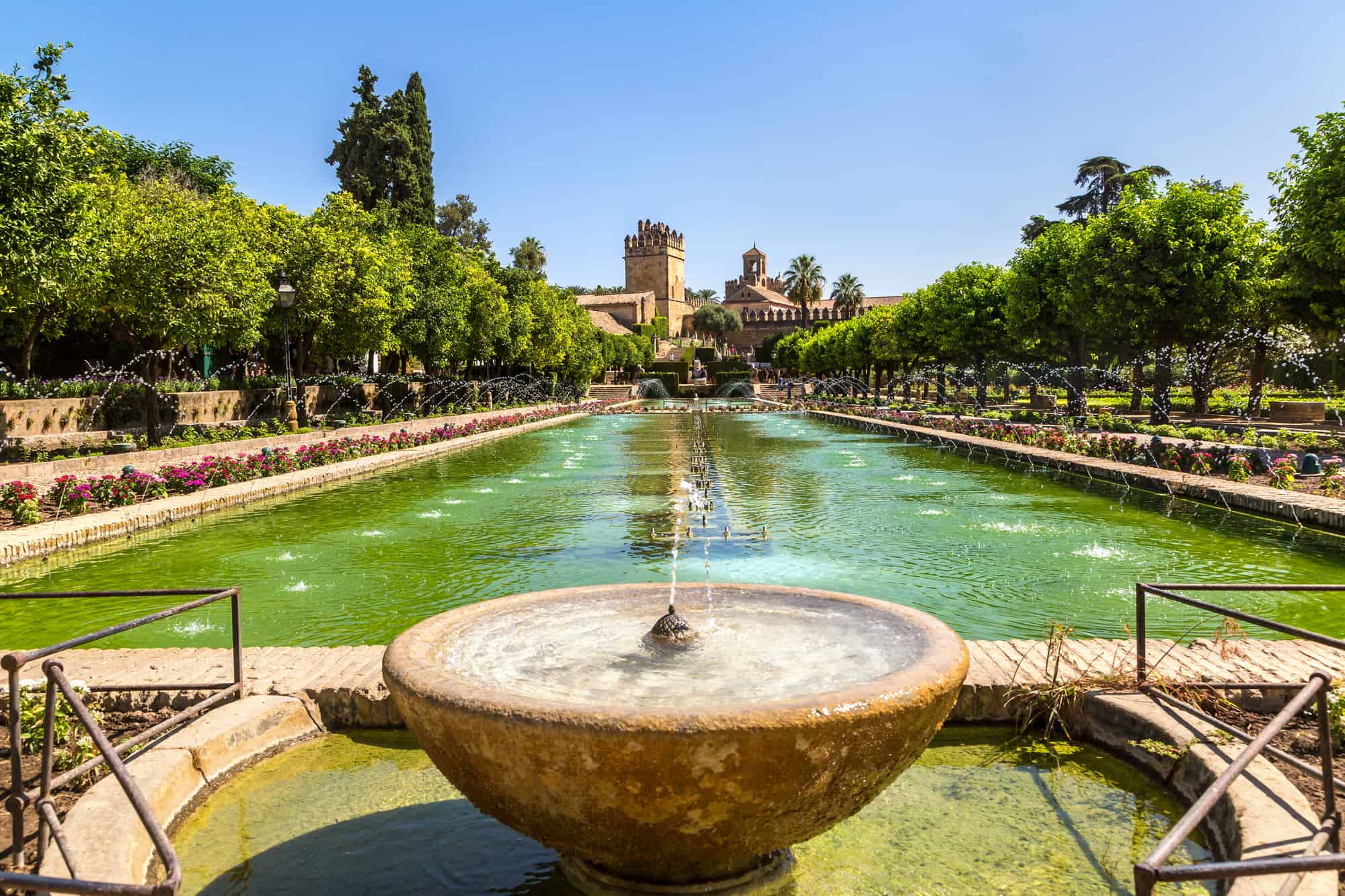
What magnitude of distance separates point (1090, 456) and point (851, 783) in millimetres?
15452

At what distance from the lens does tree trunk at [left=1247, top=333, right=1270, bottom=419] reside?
28.8 meters

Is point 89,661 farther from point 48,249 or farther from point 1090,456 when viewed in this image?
point 1090,456

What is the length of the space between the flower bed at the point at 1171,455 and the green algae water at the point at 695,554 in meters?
1.22

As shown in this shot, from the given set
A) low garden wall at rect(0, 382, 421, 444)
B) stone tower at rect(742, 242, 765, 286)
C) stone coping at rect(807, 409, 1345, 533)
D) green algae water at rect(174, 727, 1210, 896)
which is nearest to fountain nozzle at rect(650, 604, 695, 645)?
green algae water at rect(174, 727, 1210, 896)

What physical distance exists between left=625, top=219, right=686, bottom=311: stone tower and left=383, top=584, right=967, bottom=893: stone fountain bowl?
109702 millimetres

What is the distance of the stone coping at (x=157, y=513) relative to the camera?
9.02 meters

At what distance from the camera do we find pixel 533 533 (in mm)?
10242

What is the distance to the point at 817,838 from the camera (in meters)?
3.28

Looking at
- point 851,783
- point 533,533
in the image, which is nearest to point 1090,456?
point 533,533

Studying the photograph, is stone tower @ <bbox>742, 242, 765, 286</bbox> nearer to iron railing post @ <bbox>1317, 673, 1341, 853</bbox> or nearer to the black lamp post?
the black lamp post

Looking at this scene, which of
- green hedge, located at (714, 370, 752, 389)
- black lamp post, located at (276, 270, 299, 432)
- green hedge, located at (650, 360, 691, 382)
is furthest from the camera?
green hedge, located at (650, 360, 691, 382)

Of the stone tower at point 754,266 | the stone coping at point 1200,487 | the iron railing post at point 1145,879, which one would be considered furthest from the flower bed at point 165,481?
the stone tower at point 754,266

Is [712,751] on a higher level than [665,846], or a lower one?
higher

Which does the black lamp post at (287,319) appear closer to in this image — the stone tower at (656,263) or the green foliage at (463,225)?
the green foliage at (463,225)
